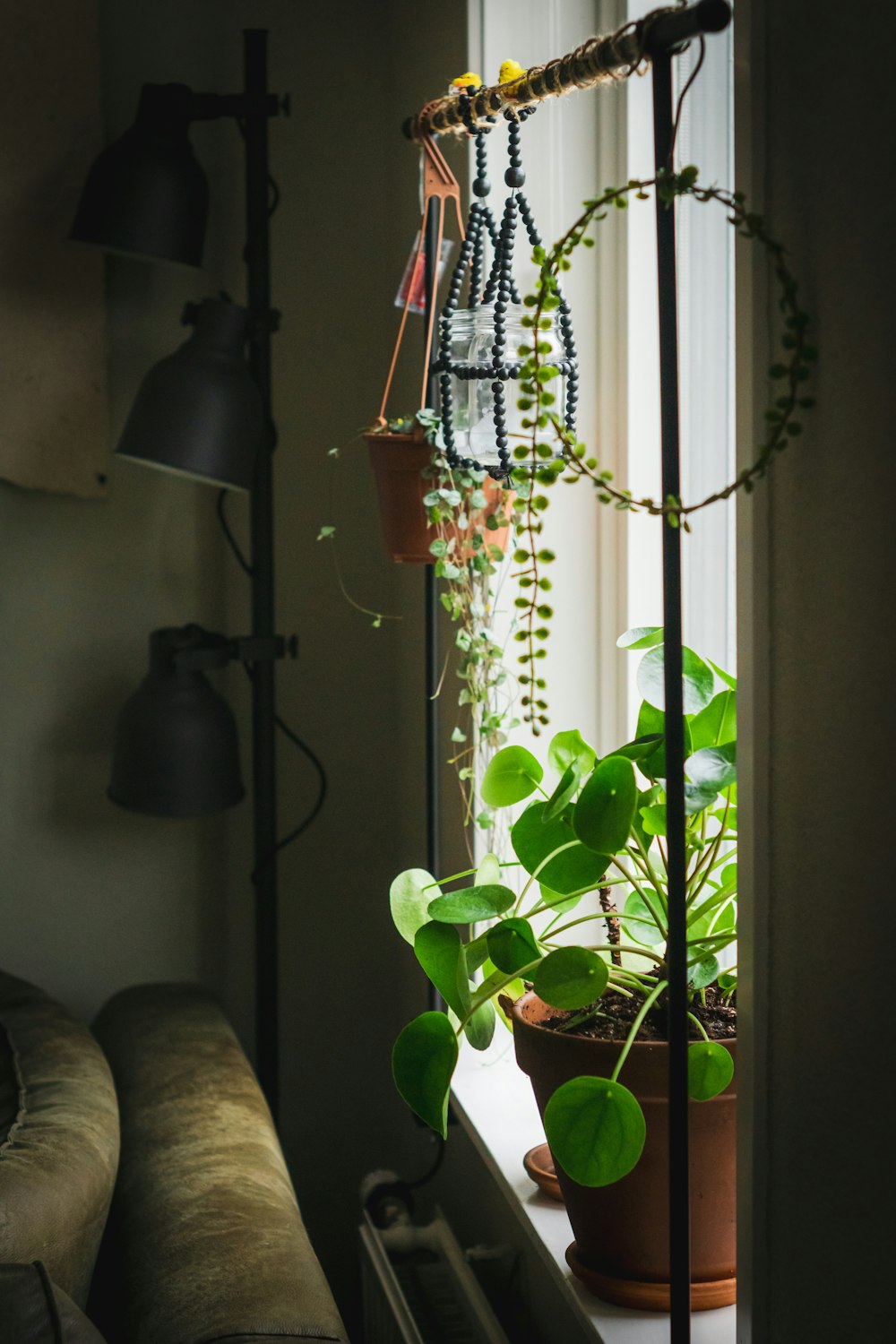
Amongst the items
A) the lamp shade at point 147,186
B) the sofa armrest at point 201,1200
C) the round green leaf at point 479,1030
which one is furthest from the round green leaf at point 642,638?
the lamp shade at point 147,186

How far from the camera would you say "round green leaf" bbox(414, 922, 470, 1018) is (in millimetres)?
989

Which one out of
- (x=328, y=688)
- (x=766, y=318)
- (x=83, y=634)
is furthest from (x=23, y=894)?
(x=766, y=318)

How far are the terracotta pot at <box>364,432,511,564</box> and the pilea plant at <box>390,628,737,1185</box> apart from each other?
28cm

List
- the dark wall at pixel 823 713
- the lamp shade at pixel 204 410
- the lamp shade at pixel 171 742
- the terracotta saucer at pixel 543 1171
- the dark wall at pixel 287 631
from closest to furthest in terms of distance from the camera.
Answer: the dark wall at pixel 823 713 < the terracotta saucer at pixel 543 1171 < the lamp shade at pixel 204 410 < the lamp shade at pixel 171 742 < the dark wall at pixel 287 631

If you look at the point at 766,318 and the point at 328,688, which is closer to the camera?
the point at 766,318

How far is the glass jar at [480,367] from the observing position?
111cm

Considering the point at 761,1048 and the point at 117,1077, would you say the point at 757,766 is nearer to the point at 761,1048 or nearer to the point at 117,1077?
Result: the point at 761,1048

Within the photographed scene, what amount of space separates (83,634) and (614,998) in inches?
46.5

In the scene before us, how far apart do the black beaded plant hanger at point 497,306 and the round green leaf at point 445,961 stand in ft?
1.32

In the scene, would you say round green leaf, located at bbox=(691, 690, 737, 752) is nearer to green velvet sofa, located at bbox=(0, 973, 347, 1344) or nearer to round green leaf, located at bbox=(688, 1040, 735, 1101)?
round green leaf, located at bbox=(688, 1040, 735, 1101)

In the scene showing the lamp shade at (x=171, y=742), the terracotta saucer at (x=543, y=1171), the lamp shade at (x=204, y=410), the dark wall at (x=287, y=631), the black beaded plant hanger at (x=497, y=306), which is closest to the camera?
the black beaded plant hanger at (x=497, y=306)

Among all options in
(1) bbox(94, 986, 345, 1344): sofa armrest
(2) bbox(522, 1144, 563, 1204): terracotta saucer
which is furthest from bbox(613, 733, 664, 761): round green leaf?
(1) bbox(94, 986, 345, 1344): sofa armrest

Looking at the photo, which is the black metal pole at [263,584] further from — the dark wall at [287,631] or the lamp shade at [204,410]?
the dark wall at [287,631]

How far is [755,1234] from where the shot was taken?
30.7 inches
